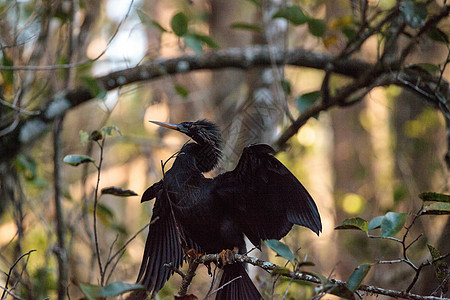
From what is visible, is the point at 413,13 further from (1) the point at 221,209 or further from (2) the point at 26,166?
(2) the point at 26,166

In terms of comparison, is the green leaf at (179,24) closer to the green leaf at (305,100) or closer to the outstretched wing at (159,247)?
the green leaf at (305,100)

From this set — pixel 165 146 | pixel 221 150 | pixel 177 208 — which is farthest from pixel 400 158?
pixel 177 208

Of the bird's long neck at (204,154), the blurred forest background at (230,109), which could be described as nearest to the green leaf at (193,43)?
the blurred forest background at (230,109)

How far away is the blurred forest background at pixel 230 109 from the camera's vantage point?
3.47m

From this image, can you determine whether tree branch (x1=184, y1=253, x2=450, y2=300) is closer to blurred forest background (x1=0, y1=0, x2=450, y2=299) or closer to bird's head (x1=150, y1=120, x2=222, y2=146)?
blurred forest background (x1=0, y1=0, x2=450, y2=299)

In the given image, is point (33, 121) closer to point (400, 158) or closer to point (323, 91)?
point (323, 91)

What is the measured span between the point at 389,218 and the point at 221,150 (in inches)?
45.8

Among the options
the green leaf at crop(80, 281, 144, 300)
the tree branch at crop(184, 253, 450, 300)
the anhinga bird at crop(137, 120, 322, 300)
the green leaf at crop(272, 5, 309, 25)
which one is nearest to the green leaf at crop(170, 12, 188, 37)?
the green leaf at crop(272, 5, 309, 25)

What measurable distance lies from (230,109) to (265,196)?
120 inches

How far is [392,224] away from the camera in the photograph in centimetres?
199

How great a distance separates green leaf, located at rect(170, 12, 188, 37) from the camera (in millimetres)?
3611

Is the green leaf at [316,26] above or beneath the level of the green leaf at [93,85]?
above

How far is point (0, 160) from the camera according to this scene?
3.90m

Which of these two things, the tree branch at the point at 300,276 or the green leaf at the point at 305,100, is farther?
the green leaf at the point at 305,100
